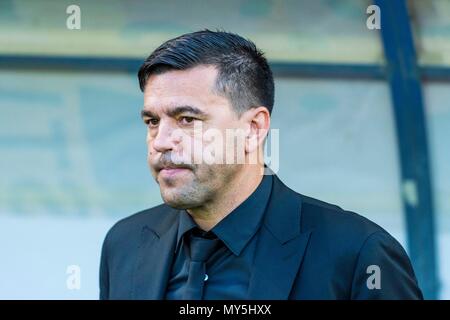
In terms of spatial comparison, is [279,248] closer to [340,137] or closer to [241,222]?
[241,222]

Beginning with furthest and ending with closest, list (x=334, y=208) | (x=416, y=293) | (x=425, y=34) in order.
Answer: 1. (x=425, y=34)
2. (x=334, y=208)
3. (x=416, y=293)

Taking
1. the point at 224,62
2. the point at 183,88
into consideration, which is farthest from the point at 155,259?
the point at 224,62

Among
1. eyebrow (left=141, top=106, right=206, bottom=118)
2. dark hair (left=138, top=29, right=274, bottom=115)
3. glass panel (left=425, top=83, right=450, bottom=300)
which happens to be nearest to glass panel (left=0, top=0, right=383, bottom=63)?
glass panel (left=425, top=83, right=450, bottom=300)

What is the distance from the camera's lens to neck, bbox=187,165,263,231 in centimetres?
262

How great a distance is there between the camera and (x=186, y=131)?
2.54 metres

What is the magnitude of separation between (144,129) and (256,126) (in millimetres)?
1673

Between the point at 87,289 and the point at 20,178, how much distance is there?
0.65 meters

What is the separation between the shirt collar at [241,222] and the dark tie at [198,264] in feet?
0.13

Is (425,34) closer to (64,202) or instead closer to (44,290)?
(64,202)

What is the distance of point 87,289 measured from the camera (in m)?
4.27

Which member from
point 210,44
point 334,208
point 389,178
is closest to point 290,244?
point 334,208

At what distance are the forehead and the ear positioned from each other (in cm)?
13

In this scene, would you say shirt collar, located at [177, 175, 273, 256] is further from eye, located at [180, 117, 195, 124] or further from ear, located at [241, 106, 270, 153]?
eye, located at [180, 117, 195, 124]

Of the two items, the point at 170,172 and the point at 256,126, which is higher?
the point at 256,126
